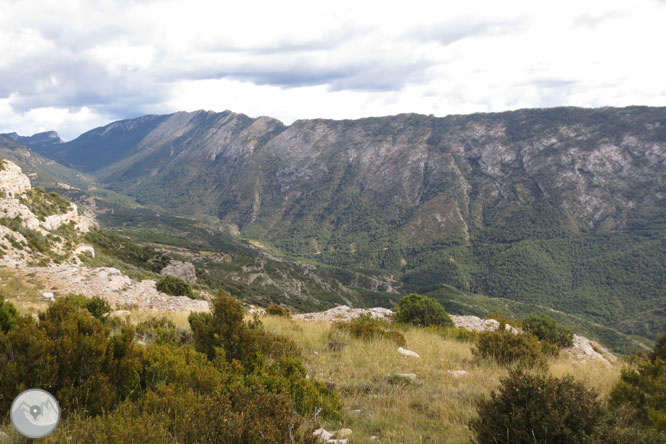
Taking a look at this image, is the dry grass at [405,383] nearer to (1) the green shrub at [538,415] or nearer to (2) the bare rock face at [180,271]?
(1) the green shrub at [538,415]

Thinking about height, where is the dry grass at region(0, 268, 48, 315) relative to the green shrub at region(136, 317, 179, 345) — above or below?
below

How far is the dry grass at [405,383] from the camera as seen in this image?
4.58 metres

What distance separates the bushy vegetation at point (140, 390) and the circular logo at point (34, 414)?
0.67 feet

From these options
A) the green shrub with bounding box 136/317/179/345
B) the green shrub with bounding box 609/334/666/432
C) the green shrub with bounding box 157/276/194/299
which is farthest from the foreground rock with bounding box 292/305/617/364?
the green shrub with bounding box 157/276/194/299

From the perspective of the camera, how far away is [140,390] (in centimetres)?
450

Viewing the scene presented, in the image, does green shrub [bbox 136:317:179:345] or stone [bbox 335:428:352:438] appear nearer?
stone [bbox 335:428:352:438]

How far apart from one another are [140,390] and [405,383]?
4.50 m

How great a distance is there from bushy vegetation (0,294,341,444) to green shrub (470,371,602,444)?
6.94 ft

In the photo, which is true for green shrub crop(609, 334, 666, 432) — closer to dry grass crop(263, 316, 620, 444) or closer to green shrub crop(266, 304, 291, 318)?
dry grass crop(263, 316, 620, 444)

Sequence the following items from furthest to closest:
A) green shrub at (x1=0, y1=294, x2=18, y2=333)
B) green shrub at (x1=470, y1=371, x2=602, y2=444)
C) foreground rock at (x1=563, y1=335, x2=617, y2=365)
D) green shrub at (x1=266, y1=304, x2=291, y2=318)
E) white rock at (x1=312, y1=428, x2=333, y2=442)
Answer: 1. green shrub at (x1=266, y1=304, x2=291, y2=318)
2. foreground rock at (x1=563, y1=335, x2=617, y2=365)
3. green shrub at (x1=0, y1=294, x2=18, y2=333)
4. white rock at (x1=312, y1=428, x2=333, y2=442)
5. green shrub at (x1=470, y1=371, x2=602, y2=444)

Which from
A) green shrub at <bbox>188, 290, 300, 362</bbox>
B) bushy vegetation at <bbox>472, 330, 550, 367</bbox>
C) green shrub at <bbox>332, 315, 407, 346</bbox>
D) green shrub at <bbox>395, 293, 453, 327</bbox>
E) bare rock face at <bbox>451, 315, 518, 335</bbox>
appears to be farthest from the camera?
bare rock face at <bbox>451, 315, 518, 335</bbox>

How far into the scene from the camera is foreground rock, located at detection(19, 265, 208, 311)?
13727 mm

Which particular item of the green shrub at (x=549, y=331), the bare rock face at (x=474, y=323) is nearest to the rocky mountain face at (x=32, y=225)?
the bare rock face at (x=474, y=323)

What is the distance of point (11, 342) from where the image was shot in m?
4.02
